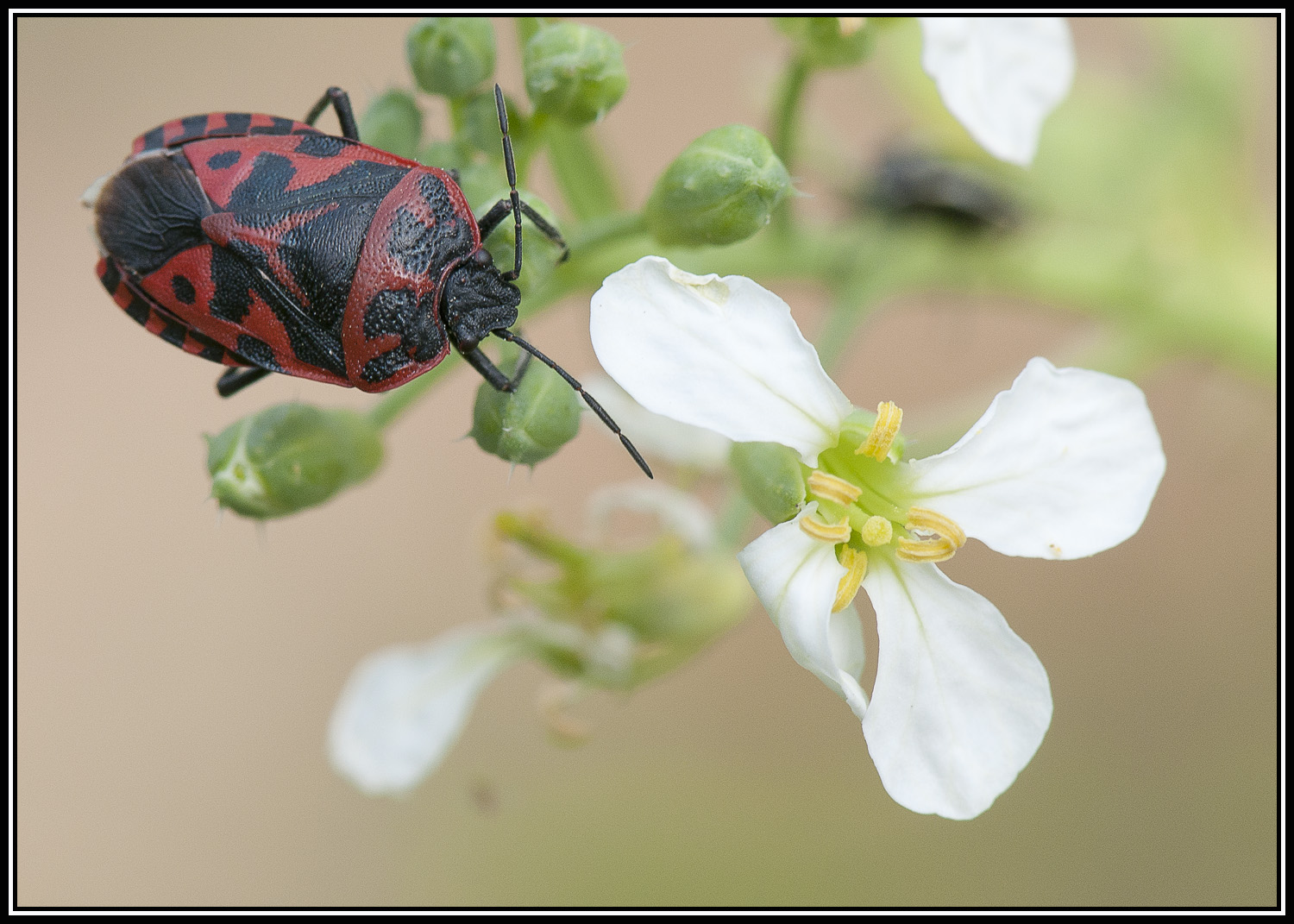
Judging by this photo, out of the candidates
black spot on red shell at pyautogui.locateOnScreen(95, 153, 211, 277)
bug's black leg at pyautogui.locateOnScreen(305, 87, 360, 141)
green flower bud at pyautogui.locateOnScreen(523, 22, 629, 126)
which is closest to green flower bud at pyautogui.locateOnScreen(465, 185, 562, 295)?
green flower bud at pyautogui.locateOnScreen(523, 22, 629, 126)

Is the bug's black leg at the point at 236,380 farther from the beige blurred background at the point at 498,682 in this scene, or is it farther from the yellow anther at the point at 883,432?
the beige blurred background at the point at 498,682

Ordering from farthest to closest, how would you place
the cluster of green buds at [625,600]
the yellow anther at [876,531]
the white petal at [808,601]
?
the cluster of green buds at [625,600] → the yellow anther at [876,531] → the white petal at [808,601]

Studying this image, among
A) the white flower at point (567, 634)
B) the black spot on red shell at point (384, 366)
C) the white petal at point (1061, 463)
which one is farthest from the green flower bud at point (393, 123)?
the white petal at point (1061, 463)

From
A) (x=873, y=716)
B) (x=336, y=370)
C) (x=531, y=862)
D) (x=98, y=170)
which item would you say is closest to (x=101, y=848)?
(x=531, y=862)

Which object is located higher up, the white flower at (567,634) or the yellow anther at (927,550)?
the yellow anther at (927,550)

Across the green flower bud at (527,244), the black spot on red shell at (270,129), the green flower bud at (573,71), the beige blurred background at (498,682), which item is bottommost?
the beige blurred background at (498,682)

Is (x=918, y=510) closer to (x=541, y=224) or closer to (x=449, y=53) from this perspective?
(x=541, y=224)

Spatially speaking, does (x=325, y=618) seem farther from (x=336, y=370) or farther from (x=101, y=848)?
(x=336, y=370)

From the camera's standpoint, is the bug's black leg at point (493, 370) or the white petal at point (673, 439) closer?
the bug's black leg at point (493, 370)
